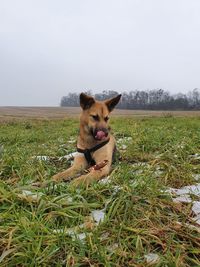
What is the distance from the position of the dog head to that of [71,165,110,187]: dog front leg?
2.37 ft

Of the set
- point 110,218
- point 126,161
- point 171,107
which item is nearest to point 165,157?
point 126,161

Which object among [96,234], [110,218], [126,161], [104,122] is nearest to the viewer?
[96,234]

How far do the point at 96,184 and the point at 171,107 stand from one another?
3174 inches

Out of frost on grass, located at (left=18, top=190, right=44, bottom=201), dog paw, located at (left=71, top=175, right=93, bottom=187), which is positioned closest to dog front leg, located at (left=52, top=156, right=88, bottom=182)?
dog paw, located at (left=71, top=175, right=93, bottom=187)

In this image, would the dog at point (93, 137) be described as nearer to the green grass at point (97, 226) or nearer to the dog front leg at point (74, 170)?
the dog front leg at point (74, 170)

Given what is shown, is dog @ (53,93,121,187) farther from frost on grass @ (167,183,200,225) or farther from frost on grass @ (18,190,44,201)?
frost on grass @ (18,190,44,201)

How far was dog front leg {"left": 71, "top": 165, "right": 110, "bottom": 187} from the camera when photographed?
4312mm

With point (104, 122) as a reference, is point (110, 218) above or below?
below

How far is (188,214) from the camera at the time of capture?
12.1ft

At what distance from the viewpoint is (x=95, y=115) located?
596 cm

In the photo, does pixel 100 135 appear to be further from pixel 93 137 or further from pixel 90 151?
pixel 90 151

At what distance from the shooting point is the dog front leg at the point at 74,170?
510 cm

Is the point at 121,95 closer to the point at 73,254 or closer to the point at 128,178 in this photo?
the point at 128,178

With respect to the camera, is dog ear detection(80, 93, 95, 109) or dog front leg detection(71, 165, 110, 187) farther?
dog ear detection(80, 93, 95, 109)
